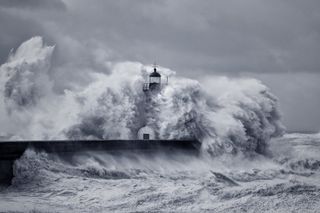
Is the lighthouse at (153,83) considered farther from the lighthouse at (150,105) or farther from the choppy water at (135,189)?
the choppy water at (135,189)

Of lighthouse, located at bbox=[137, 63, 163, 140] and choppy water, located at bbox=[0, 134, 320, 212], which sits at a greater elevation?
lighthouse, located at bbox=[137, 63, 163, 140]

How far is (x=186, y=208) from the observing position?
11781 millimetres

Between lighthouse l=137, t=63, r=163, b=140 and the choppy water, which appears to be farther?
lighthouse l=137, t=63, r=163, b=140

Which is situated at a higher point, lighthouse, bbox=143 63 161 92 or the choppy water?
lighthouse, bbox=143 63 161 92

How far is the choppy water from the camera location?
11852 mm

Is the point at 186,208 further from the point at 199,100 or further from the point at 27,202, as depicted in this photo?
the point at 199,100

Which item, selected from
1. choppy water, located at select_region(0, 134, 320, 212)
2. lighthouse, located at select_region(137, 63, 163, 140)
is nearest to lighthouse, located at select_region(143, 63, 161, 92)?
lighthouse, located at select_region(137, 63, 163, 140)

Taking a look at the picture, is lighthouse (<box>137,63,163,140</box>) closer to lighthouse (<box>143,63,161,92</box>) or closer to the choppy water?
lighthouse (<box>143,63,161,92</box>)

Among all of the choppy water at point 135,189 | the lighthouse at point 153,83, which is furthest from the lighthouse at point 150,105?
the choppy water at point 135,189

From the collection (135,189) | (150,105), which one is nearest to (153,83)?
(150,105)

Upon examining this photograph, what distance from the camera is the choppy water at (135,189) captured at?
1185cm

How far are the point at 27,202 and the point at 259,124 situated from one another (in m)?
16.0

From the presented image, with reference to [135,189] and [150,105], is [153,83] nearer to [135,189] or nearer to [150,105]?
[150,105]

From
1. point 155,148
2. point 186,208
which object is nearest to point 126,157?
point 155,148
